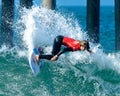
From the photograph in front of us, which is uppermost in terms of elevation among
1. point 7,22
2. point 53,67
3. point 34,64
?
point 7,22

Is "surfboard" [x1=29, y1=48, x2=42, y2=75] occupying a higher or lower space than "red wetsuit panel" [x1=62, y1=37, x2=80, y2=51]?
lower

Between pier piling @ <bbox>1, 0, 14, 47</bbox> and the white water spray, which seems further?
pier piling @ <bbox>1, 0, 14, 47</bbox>

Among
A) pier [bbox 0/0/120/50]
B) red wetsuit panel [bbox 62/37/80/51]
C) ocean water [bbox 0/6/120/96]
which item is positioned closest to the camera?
ocean water [bbox 0/6/120/96]

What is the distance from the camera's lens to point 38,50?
52.5 ft

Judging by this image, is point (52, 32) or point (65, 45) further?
point (52, 32)

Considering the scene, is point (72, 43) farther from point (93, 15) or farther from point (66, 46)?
point (93, 15)

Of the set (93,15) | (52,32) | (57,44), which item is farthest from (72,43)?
(93,15)

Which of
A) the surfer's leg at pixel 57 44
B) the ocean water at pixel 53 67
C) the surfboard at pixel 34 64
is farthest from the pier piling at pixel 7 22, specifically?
the surfer's leg at pixel 57 44

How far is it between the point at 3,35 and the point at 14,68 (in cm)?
516

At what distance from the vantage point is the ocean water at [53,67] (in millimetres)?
14430

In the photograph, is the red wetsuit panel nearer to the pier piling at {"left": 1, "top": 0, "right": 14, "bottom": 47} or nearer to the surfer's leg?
the surfer's leg

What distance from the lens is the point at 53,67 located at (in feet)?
53.5

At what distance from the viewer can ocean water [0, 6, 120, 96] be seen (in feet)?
47.3

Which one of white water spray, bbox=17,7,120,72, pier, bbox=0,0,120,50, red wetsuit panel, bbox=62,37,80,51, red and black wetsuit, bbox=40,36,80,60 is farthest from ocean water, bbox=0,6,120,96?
red wetsuit panel, bbox=62,37,80,51
